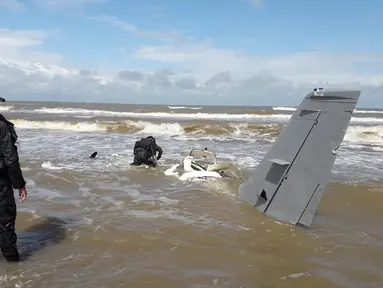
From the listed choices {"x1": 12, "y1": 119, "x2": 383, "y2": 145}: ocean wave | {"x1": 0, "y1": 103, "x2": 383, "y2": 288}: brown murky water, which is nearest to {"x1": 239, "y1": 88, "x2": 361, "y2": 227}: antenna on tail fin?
{"x1": 0, "y1": 103, "x2": 383, "y2": 288}: brown murky water

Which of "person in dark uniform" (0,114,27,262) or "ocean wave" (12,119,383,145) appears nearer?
"person in dark uniform" (0,114,27,262)

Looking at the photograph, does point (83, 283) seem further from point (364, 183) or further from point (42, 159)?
point (42, 159)

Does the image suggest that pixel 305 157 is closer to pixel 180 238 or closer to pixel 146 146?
pixel 180 238

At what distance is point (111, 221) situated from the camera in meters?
6.23

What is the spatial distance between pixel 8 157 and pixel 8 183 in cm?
36

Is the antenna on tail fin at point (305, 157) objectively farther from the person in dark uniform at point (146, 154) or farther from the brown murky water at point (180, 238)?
the person in dark uniform at point (146, 154)

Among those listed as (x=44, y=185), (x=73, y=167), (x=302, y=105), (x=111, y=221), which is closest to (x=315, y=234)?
(x=302, y=105)

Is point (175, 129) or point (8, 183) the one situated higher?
point (8, 183)

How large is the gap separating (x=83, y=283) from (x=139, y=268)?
66cm

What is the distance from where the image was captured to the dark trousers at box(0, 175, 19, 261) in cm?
438

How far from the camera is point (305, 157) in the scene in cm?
544

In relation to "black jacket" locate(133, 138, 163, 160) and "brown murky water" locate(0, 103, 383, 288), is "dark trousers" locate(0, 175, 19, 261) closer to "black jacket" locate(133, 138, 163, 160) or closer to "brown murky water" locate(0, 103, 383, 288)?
"brown murky water" locate(0, 103, 383, 288)

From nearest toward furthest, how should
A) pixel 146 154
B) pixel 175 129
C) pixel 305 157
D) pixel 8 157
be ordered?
pixel 8 157, pixel 305 157, pixel 146 154, pixel 175 129

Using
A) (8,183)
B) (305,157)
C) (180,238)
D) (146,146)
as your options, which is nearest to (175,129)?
(146,146)
